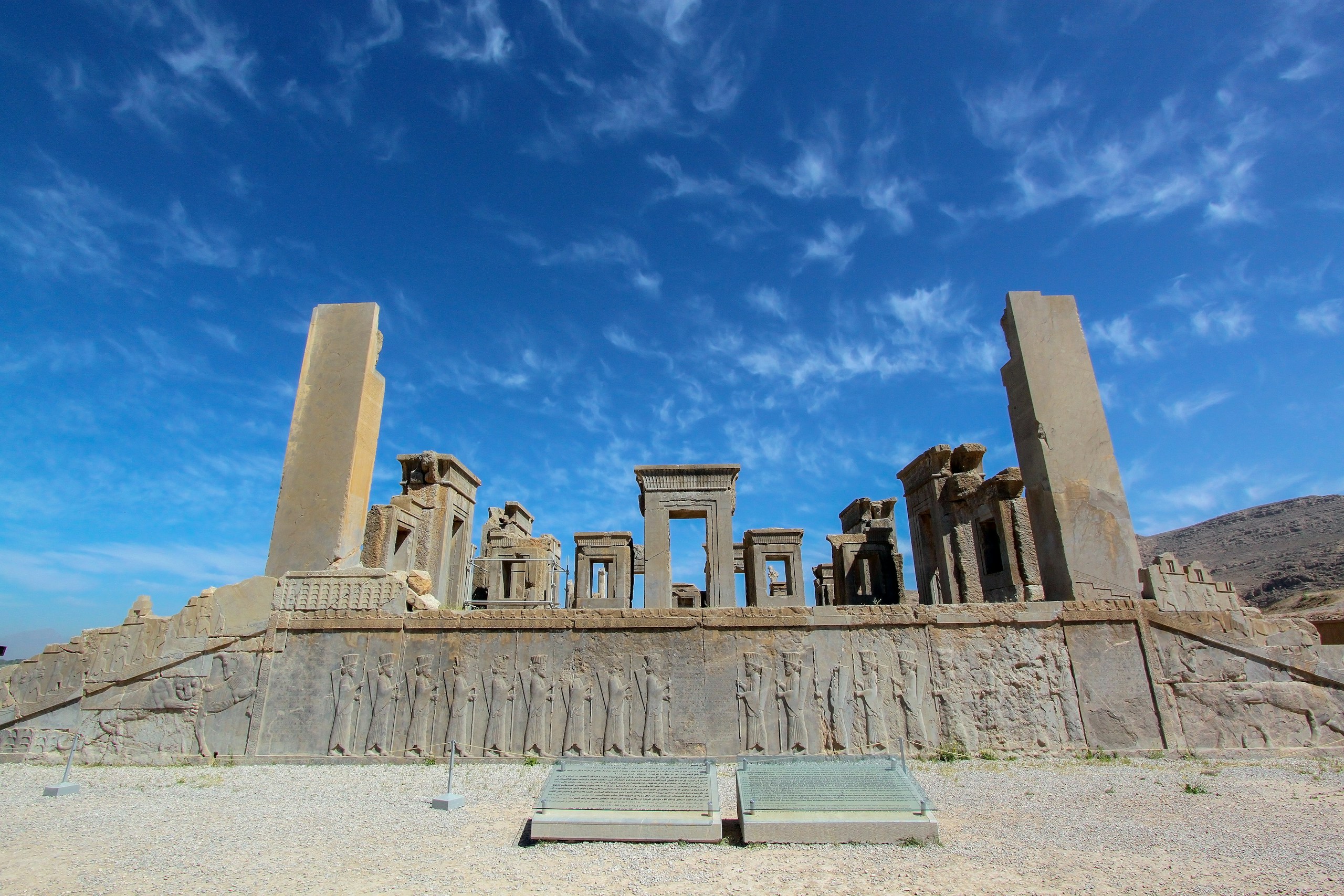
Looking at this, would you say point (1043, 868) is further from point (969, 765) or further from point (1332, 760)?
point (1332, 760)

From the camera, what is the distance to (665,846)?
17.0 feet

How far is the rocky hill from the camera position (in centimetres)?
3678

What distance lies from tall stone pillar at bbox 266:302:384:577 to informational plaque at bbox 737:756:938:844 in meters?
7.72

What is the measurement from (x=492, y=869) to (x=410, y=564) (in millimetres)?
12061

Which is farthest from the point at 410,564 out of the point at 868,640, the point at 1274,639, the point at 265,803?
the point at 1274,639

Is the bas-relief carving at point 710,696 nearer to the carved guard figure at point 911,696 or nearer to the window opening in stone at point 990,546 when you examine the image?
the carved guard figure at point 911,696

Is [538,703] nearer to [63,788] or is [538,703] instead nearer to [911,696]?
[911,696]

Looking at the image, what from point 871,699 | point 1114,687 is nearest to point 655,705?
point 871,699

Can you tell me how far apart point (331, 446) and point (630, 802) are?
849cm

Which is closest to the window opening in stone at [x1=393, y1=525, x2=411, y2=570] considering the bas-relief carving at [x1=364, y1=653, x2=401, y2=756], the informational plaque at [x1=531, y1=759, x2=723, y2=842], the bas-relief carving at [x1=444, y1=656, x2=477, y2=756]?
the bas-relief carving at [x1=364, y1=653, x2=401, y2=756]

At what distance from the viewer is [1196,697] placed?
8.88m

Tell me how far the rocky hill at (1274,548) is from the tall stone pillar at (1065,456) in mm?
23894

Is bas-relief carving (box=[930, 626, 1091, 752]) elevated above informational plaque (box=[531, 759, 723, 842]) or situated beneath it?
elevated above

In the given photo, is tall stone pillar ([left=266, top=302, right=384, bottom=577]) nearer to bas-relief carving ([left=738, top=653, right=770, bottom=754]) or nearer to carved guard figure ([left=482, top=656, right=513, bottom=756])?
carved guard figure ([left=482, top=656, right=513, bottom=756])
